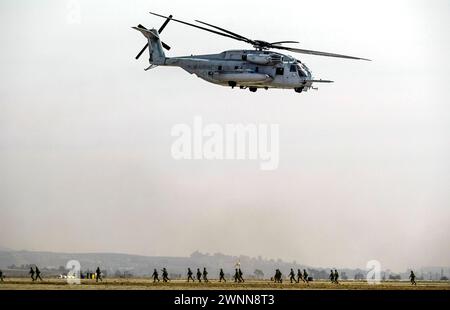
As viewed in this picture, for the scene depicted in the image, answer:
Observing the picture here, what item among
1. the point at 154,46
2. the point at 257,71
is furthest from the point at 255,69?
the point at 154,46

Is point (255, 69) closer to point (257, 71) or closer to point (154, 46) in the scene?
point (257, 71)

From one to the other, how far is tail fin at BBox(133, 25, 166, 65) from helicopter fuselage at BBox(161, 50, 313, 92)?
804 centimetres

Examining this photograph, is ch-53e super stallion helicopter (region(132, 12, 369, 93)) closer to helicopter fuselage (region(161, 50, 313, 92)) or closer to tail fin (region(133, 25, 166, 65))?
helicopter fuselage (region(161, 50, 313, 92))

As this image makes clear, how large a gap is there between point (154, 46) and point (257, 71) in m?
14.5

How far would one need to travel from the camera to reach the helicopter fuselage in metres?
102

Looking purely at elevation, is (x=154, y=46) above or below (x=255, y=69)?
above

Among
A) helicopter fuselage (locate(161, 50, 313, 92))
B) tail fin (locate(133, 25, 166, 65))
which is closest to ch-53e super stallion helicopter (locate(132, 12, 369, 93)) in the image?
helicopter fuselage (locate(161, 50, 313, 92))

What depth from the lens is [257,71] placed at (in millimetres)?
102312

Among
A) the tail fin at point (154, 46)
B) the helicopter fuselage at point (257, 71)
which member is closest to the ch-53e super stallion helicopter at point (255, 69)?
the helicopter fuselage at point (257, 71)

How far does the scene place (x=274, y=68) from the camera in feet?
336
